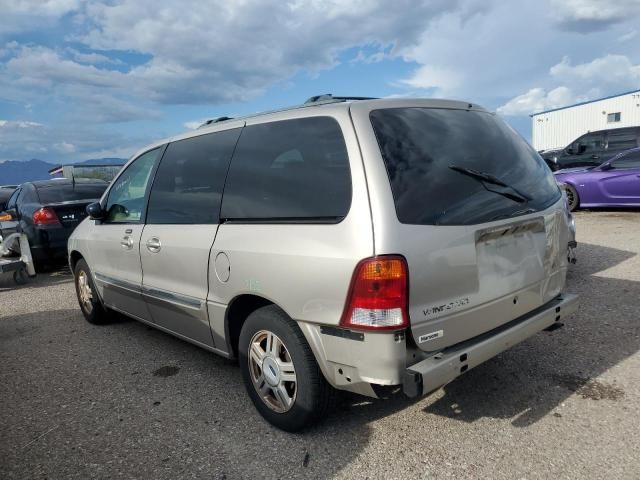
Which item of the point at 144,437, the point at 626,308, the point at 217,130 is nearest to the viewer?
the point at 144,437

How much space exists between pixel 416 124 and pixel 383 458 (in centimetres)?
177

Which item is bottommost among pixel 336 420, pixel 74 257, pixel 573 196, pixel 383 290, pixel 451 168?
pixel 336 420

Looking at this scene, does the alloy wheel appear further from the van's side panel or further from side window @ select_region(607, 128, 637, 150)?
side window @ select_region(607, 128, 637, 150)

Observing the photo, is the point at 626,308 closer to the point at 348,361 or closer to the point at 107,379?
the point at 348,361

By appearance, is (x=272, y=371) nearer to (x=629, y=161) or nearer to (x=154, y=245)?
(x=154, y=245)

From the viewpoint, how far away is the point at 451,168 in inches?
101

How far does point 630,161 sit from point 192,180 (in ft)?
32.0

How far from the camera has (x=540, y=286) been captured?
292 centimetres

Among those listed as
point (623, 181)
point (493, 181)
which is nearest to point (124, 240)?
point (493, 181)

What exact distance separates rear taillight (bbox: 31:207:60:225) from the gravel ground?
13.0 ft

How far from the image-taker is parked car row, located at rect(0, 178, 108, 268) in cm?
791

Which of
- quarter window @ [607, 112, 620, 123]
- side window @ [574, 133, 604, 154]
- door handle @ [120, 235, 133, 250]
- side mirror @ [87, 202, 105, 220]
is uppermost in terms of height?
quarter window @ [607, 112, 620, 123]

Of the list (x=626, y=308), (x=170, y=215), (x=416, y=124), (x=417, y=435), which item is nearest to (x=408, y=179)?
(x=416, y=124)

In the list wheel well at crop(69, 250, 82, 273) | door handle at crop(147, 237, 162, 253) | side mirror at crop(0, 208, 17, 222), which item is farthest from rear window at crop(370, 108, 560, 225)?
side mirror at crop(0, 208, 17, 222)
